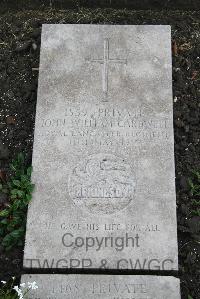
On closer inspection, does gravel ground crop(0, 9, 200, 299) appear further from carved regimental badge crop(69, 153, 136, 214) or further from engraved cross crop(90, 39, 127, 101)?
engraved cross crop(90, 39, 127, 101)

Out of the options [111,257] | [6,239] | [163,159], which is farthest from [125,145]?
[6,239]

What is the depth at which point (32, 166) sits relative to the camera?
5391 millimetres

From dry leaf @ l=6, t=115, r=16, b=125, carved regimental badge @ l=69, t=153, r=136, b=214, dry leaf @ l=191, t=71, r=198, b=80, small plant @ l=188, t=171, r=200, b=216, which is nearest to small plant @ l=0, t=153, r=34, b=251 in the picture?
carved regimental badge @ l=69, t=153, r=136, b=214

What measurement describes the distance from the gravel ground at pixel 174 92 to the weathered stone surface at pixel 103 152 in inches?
12.7

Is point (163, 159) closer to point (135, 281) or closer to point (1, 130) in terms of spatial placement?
point (135, 281)

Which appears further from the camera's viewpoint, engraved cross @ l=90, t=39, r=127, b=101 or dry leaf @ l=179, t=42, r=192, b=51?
dry leaf @ l=179, t=42, r=192, b=51

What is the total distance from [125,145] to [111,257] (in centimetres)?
109

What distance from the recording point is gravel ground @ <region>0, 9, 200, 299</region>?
5.36 metres

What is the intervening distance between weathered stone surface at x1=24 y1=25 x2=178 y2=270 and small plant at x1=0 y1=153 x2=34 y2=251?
102 millimetres

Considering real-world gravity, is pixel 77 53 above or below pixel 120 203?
above

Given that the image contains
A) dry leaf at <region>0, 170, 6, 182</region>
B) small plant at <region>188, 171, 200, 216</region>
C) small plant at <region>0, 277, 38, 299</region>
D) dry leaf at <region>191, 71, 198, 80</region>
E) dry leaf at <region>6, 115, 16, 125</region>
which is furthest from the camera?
dry leaf at <region>191, 71, 198, 80</region>

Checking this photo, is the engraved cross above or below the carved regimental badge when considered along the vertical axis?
above

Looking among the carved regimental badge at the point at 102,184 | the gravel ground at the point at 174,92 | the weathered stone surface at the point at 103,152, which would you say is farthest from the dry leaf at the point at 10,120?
the carved regimental badge at the point at 102,184

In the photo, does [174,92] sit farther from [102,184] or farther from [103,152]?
[102,184]
